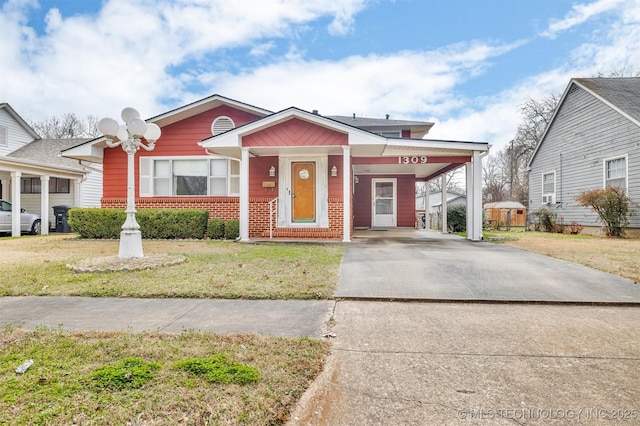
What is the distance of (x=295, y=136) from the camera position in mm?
10422

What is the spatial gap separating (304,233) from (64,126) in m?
35.9

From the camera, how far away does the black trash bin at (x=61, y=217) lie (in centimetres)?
1658

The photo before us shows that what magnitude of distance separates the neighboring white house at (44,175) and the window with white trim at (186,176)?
430 centimetres

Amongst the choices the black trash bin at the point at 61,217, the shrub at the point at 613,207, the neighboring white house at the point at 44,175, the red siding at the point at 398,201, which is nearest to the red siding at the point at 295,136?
the red siding at the point at 398,201

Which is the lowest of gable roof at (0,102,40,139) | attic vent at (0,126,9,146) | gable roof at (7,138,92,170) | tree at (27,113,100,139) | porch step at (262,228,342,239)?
porch step at (262,228,342,239)

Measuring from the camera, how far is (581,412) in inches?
76.6

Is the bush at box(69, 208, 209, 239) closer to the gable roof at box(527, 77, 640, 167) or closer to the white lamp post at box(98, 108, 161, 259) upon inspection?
the white lamp post at box(98, 108, 161, 259)

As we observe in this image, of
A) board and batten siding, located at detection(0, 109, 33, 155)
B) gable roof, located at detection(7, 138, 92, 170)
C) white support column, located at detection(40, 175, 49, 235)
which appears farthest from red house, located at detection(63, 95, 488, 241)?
board and batten siding, located at detection(0, 109, 33, 155)

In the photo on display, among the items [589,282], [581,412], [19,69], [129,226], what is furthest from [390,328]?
[19,69]

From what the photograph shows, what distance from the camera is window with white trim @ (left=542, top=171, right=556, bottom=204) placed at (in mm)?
18250

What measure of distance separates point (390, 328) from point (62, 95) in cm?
3290

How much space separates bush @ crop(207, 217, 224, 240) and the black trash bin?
8.95 metres

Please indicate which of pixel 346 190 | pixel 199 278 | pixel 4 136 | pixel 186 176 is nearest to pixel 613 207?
pixel 346 190

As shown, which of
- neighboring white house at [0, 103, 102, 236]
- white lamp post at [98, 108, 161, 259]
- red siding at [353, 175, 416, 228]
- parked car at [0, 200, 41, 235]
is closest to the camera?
white lamp post at [98, 108, 161, 259]
